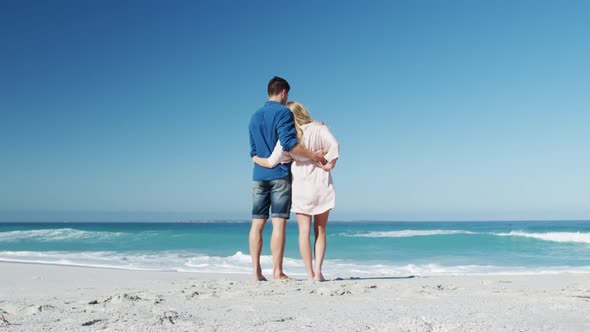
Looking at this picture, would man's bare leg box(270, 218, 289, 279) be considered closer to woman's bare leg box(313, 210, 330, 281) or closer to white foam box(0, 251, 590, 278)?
woman's bare leg box(313, 210, 330, 281)

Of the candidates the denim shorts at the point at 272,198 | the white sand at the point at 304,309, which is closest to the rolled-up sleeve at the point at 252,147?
the denim shorts at the point at 272,198

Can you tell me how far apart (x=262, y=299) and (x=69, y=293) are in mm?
1652

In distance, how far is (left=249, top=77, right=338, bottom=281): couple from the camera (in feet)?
13.5

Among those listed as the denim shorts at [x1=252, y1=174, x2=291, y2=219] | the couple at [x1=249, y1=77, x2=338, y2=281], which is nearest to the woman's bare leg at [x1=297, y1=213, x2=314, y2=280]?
the couple at [x1=249, y1=77, x2=338, y2=281]

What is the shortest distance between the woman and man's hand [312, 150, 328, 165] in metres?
0.04

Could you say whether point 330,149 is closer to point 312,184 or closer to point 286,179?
point 312,184

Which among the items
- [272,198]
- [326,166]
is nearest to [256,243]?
[272,198]

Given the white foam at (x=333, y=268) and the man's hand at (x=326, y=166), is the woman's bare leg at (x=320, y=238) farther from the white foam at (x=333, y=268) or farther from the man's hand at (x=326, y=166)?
the white foam at (x=333, y=268)

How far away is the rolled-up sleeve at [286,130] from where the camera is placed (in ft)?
13.0

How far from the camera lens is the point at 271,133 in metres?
4.14

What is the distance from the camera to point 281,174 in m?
4.13

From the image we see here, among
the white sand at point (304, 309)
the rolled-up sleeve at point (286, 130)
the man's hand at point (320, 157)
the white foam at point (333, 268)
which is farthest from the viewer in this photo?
the white foam at point (333, 268)

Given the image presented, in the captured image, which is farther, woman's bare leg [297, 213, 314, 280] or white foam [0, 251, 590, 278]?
white foam [0, 251, 590, 278]

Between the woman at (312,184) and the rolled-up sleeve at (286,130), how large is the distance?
154 mm
